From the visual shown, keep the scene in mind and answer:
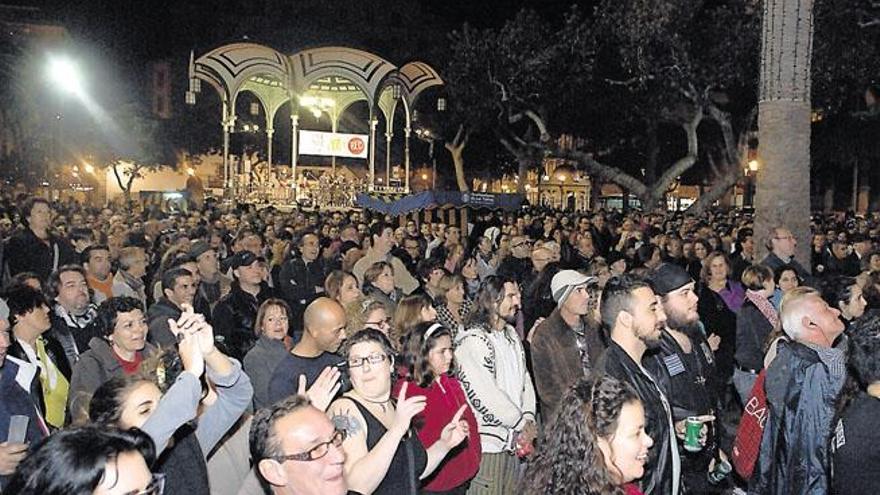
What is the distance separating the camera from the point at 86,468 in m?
2.23

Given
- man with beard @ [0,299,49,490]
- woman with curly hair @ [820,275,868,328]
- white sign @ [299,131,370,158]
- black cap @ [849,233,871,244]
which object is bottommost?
man with beard @ [0,299,49,490]

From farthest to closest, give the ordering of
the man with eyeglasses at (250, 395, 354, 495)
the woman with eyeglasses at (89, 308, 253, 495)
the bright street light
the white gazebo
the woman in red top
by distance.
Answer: the bright street light < the white gazebo < the woman in red top < the woman with eyeglasses at (89, 308, 253, 495) < the man with eyeglasses at (250, 395, 354, 495)

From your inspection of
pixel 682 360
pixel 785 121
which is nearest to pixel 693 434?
pixel 682 360

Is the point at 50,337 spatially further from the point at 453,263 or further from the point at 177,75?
the point at 177,75

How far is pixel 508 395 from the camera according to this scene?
16.9ft

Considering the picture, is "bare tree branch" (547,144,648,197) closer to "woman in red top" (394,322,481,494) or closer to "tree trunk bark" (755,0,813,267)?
"tree trunk bark" (755,0,813,267)

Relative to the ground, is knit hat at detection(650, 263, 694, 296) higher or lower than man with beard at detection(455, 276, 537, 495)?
higher

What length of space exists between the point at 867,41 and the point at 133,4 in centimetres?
4314

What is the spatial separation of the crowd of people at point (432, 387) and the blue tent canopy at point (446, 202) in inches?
383

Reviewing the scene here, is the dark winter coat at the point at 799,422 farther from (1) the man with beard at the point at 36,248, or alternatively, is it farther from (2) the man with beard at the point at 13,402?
(1) the man with beard at the point at 36,248

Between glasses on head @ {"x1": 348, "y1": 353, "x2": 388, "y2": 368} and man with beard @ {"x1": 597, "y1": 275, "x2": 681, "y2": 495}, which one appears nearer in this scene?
glasses on head @ {"x1": 348, "y1": 353, "x2": 388, "y2": 368}

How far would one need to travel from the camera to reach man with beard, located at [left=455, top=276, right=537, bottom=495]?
197 inches

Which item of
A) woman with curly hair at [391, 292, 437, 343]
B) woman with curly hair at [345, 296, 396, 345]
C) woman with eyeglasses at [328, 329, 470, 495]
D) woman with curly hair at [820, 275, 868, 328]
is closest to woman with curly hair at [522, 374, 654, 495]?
woman with eyeglasses at [328, 329, 470, 495]

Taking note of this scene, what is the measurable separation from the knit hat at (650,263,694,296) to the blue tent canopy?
1297 centimetres
